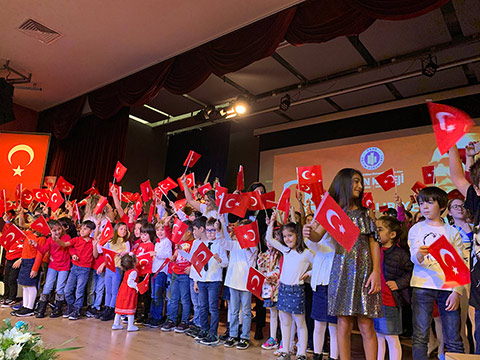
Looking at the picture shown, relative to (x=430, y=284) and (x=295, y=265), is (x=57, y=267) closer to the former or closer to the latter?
(x=295, y=265)

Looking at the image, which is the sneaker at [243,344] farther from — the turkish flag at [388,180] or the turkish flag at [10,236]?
the turkish flag at [10,236]

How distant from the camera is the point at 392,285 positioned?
267 centimetres

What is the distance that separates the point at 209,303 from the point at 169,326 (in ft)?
1.98

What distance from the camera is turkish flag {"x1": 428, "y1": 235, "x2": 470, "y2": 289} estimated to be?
6.77 feet

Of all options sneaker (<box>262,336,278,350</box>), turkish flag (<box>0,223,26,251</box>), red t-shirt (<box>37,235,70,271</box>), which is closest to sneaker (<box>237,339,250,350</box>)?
sneaker (<box>262,336,278,350</box>)

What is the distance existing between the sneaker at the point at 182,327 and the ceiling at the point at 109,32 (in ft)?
11.6

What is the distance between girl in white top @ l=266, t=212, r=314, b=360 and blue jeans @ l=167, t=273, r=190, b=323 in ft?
3.56

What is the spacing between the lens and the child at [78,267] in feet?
13.0

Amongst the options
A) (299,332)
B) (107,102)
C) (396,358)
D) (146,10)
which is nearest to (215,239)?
(299,332)

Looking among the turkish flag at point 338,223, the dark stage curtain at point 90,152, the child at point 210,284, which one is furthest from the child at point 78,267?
the turkish flag at point 338,223

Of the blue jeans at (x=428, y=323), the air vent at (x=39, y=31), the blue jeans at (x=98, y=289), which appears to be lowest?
the blue jeans at (x=98, y=289)

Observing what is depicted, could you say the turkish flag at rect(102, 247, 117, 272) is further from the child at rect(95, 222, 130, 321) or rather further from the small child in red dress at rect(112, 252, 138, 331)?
the small child in red dress at rect(112, 252, 138, 331)

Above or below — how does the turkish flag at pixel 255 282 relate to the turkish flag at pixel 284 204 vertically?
below

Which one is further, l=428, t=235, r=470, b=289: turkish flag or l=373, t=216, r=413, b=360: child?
l=373, t=216, r=413, b=360: child
